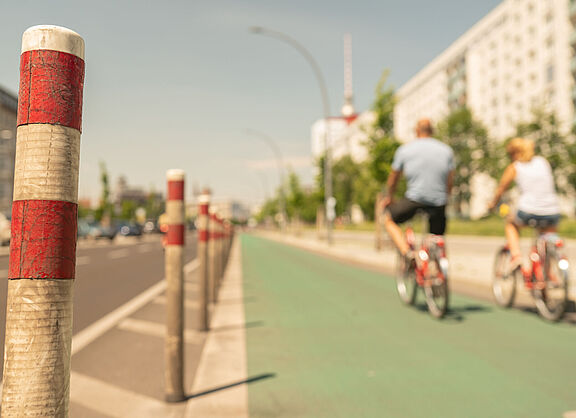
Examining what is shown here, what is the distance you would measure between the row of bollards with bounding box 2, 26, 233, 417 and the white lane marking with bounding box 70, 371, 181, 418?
1.66m

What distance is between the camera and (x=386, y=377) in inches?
135

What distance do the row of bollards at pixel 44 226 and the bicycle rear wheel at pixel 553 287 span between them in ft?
15.9

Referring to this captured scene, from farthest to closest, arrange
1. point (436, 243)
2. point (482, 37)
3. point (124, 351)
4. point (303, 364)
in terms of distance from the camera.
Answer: point (482, 37)
point (436, 243)
point (124, 351)
point (303, 364)

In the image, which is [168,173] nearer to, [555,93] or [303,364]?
[303,364]

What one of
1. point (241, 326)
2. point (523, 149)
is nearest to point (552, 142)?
point (523, 149)

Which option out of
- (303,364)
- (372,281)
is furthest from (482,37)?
(303,364)

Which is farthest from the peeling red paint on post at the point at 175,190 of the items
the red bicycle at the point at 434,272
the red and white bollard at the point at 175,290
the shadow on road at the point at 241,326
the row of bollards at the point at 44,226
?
the red bicycle at the point at 434,272

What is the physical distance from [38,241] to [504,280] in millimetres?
5819

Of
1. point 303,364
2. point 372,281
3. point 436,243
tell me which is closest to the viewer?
point 303,364

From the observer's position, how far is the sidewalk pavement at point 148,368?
2881 mm

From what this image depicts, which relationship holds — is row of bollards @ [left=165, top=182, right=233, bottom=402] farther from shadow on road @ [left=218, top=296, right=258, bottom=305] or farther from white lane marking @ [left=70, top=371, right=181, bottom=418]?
shadow on road @ [left=218, top=296, right=258, bottom=305]

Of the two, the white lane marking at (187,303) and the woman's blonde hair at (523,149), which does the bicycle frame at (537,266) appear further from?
the white lane marking at (187,303)

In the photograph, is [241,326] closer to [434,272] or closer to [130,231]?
[434,272]

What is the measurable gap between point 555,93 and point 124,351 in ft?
178
